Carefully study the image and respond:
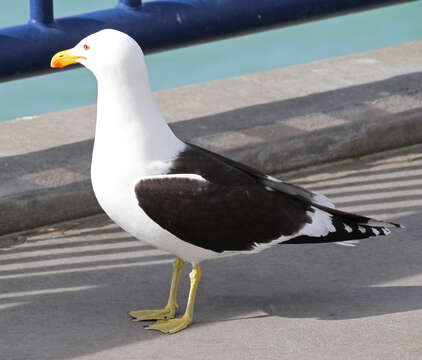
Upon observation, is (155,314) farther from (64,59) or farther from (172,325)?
(64,59)

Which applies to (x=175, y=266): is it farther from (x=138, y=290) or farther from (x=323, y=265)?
(x=323, y=265)

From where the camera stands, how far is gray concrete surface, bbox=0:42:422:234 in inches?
229

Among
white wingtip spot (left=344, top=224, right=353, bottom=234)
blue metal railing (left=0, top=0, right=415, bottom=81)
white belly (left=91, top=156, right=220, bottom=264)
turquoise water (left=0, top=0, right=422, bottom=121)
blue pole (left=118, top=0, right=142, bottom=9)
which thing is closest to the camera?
white belly (left=91, top=156, right=220, bottom=264)

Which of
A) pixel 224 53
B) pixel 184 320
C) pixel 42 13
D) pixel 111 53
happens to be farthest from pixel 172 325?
pixel 224 53

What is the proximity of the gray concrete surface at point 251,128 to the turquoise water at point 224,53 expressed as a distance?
4139 mm

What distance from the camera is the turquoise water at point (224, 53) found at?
1137cm

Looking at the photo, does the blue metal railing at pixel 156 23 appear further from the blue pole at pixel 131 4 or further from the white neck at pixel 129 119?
the white neck at pixel 129 119

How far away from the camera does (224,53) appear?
1223 centimetres

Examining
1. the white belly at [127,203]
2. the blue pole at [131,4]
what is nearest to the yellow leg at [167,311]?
the white belly at [127,203]

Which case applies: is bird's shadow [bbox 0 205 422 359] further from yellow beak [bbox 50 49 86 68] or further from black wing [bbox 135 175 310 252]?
yellow beak [bbox 50 49 86 68]

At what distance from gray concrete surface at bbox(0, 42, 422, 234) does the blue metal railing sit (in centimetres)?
50

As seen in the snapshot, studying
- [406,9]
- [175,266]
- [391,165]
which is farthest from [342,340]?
[406,9]

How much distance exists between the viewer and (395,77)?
725cm

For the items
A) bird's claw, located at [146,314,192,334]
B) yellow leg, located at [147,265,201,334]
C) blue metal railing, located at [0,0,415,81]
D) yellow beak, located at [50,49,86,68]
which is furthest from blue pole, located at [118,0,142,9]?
bird's claw, located at [146,314,192,334]
